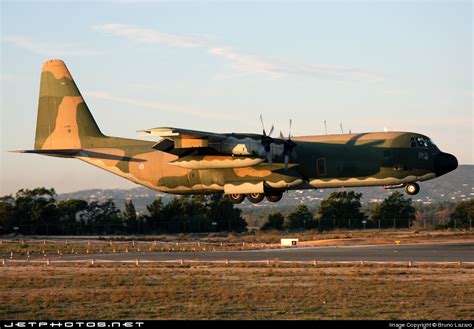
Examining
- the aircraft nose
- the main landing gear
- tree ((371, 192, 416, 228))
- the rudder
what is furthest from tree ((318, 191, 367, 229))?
A: the aircraft nose

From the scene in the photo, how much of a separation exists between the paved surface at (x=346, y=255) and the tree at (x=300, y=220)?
124ft

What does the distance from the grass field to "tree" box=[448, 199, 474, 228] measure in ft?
162

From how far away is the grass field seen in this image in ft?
85.9

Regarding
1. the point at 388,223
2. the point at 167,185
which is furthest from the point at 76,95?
the point at 388,223

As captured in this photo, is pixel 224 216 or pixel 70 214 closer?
pixel 70 214

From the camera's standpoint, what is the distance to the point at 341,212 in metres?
99.5

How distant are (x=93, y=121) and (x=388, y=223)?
49.2m

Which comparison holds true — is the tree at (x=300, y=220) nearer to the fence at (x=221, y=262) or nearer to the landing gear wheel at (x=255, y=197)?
the landing gear wheel at (x=255, y=197)

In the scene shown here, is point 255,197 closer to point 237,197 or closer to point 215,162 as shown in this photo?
point 237,197

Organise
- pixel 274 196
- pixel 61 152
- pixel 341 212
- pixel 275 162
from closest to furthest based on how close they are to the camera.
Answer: pixel 275 162, pixel 274 196, pixel 61 152, pixel 341 212

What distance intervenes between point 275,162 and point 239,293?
795 inches

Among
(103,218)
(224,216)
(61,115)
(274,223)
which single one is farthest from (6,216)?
(61,115)

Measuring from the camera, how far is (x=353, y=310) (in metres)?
26.5

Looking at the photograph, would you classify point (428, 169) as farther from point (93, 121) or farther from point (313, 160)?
point (93, 121)
